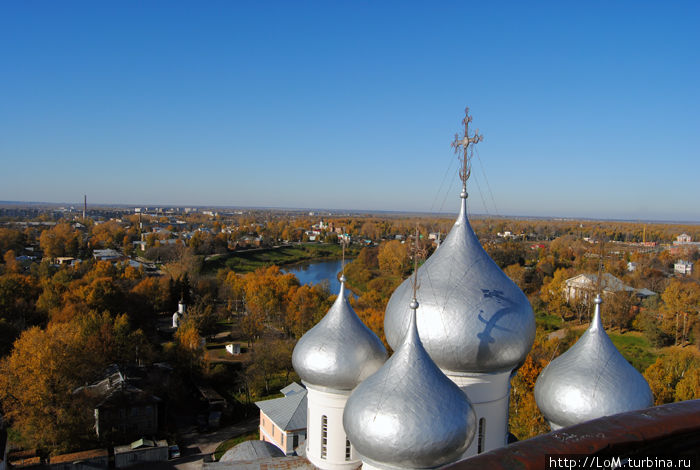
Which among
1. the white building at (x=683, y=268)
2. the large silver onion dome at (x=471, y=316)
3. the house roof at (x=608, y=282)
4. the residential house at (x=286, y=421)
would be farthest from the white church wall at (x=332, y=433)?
the white building at (x=683, y=268)

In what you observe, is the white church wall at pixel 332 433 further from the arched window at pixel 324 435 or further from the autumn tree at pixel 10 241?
the autumn tree at pixel 10 241

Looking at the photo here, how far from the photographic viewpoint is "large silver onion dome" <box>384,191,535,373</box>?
7.96 m

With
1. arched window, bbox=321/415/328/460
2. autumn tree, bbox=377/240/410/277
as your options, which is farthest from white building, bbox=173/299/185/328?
arched window, bbox=321/415/328/460

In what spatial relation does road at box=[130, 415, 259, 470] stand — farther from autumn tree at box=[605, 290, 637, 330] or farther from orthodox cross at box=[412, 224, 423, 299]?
autumn tree at box=[605, 290, 637, 330]

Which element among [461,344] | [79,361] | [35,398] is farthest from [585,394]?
[79,361]

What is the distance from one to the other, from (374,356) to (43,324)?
86.7 feet

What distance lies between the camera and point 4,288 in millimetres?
28219

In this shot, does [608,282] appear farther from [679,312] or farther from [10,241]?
[10,241]

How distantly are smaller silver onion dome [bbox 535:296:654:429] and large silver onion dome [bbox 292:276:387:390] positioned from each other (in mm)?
2909

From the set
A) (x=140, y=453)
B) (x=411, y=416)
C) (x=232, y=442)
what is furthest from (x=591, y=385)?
(x=140, y=453)

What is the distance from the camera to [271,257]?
2832 inches

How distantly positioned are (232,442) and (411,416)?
14.5 metres

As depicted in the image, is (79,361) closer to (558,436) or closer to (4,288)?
(4,288)

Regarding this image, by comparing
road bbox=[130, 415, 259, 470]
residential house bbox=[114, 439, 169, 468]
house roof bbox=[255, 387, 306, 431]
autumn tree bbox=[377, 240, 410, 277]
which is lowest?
road bbox=[130, 415, 259, 470]
